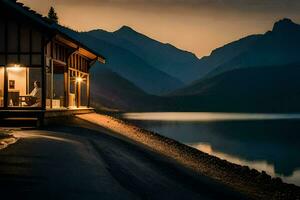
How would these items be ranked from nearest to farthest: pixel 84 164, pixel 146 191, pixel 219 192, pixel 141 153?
pixel 146 191
pixel 84 164
pixel 219 192
pixel 141 153

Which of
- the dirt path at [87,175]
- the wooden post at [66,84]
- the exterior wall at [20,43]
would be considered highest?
the exterior wall at [20,43]

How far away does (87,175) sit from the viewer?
11.7m

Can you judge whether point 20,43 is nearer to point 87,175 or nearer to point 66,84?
point 66,84

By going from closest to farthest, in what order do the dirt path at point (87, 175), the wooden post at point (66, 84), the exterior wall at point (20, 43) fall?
the dirt path at point (87, 175) < the exterior wall at point (20, 43) < the wooden post at point (66, 84)

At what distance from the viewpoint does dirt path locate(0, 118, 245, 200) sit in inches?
397

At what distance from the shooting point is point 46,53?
2495 centimetres

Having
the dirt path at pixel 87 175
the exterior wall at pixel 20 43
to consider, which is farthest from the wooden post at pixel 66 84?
the dirt path at pixel 87 175

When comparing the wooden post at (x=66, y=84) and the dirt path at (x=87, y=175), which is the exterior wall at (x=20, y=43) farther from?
the dirt path at (x=87, y=175)

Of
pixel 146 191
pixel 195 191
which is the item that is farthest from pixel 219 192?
pixel 146 191

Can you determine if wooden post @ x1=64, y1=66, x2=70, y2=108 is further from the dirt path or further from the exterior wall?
the dirt path

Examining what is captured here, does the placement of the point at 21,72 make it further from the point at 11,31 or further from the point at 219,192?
the point at 219,192

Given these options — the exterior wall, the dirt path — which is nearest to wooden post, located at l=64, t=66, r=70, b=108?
the exterior wall

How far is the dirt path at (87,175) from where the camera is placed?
1008cm

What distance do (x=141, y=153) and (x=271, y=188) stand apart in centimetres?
585
